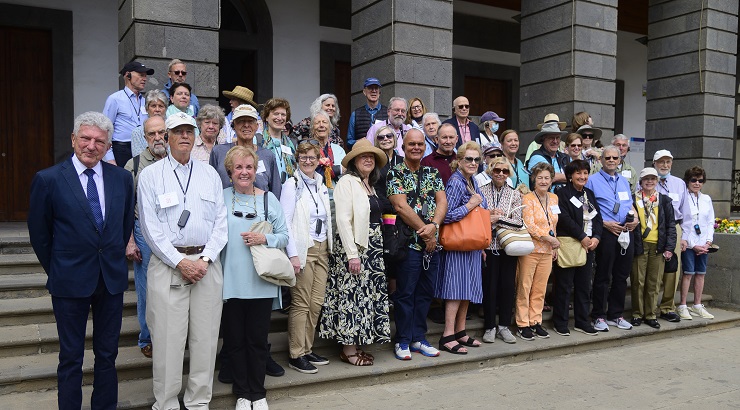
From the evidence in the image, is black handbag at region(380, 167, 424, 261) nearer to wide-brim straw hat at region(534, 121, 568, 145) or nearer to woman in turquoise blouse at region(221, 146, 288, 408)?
woman in turquoise blouse at region(221, 146, 288, 408)

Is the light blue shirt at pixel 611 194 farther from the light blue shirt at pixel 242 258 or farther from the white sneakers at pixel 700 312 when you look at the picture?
the light blue shirt at pixel 242 258

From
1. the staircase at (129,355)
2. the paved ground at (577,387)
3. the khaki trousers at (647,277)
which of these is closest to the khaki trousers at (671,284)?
the khaki trousers at (647,277)

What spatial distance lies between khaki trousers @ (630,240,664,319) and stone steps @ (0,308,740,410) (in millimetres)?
261

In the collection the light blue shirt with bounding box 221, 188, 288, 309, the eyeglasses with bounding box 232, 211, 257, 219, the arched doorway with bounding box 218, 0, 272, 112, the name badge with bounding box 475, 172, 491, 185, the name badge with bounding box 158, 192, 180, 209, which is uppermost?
the arched doorway with bounding box 218, 0, 272, 112

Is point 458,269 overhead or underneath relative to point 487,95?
underneath

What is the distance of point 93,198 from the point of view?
12.3 feet

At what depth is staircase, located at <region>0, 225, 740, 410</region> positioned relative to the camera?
436 cm

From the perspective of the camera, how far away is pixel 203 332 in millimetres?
4090

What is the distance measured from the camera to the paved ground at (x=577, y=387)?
4.77 metres

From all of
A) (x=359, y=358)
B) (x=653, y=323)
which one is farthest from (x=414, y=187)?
(x=653, y=323)

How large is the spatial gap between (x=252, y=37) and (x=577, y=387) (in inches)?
301

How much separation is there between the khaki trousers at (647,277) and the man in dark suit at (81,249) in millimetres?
5951

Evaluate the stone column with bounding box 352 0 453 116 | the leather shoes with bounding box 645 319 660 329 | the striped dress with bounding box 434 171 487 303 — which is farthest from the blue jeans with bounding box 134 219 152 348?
the leather shoes with bounding box 645 319 660 329

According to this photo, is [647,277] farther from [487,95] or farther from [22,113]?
[22,113]
